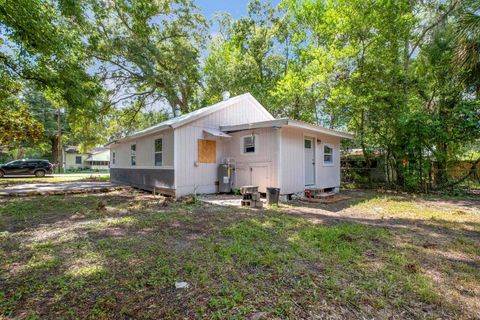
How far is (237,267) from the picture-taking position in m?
3.20

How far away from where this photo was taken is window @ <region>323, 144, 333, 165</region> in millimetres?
10922

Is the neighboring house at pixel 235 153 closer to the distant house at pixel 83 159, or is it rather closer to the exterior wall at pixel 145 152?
the exterior wall at pixel 145 152

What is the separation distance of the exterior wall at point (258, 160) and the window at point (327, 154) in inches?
135

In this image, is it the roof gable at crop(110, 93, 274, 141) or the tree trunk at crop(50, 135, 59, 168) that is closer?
the roof gable at crop(110, 93, 274, 141)

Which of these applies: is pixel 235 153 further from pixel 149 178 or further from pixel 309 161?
pixel 149 178

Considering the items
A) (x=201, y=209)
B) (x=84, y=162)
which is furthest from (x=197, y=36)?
(x=84, y=162)

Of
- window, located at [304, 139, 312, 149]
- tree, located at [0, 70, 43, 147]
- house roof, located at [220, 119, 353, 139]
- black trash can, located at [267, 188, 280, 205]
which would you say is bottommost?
black trash can, located at [267, 188, 280, 205]

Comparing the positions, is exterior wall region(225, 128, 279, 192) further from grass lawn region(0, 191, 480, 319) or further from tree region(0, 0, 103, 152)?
tree region(0, 0, 103, 152)

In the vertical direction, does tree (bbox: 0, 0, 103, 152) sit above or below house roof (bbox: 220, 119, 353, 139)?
above

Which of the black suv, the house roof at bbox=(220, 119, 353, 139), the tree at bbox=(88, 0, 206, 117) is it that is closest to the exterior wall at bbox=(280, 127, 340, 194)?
the house roof at bbox=(220, 119, 353, 139)

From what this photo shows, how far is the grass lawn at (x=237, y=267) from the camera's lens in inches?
93.6

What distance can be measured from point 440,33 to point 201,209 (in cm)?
1195

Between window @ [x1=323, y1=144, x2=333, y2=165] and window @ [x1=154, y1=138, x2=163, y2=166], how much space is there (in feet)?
21.8

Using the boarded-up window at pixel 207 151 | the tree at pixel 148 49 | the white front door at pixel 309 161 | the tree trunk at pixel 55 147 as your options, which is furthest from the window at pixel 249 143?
the tree trunk at pixel 55 147
